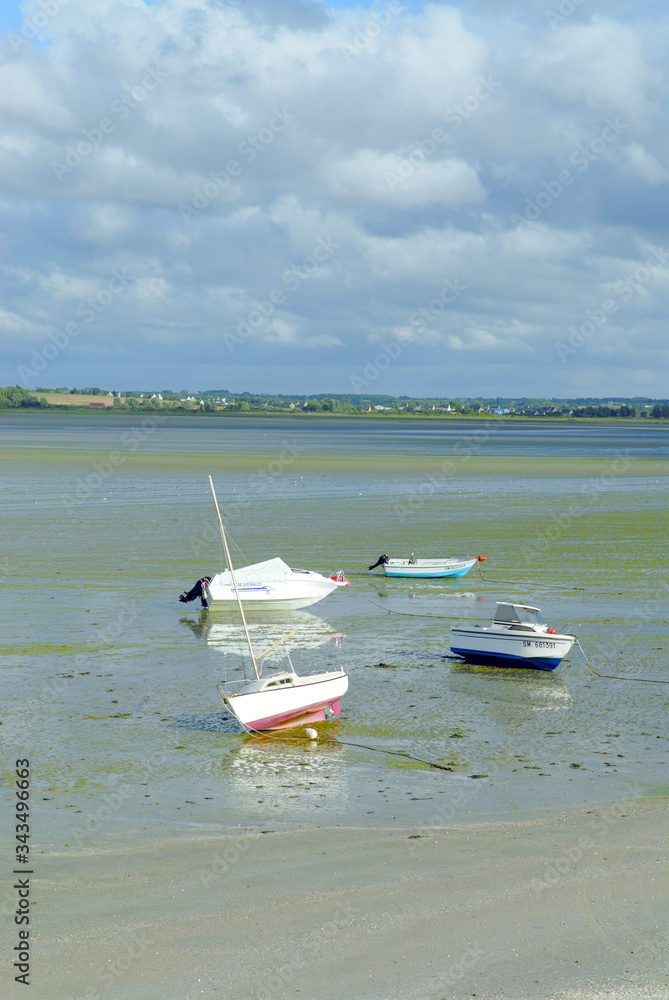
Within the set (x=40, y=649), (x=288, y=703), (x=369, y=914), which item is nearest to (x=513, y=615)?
(x=288, y=703)

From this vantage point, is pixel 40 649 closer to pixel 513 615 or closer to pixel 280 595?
pixel 280 595

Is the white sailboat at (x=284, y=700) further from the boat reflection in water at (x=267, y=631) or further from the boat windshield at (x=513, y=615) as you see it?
the boat windshield at (x=513, y=615)

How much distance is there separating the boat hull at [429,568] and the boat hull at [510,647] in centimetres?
1092

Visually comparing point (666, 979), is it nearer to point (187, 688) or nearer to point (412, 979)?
point (412, 979)

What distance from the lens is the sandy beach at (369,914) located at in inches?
445

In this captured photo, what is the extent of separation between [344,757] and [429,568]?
1842cm

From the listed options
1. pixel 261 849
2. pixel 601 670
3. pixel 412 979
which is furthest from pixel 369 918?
pixel 601 670

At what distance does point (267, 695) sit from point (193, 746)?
1729 millimetres

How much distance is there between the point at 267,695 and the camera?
2005 centimetres

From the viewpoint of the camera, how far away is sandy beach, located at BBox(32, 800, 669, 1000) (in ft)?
37.1

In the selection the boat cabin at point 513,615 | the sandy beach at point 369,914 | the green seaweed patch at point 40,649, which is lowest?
the sandy beach at point 369,914

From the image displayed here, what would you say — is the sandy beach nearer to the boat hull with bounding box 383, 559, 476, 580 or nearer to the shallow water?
the shallow water

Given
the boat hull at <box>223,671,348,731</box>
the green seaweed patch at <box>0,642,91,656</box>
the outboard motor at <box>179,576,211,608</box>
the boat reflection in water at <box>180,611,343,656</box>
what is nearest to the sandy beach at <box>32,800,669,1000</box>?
the boat hull at <box>223,671,348,731</box>

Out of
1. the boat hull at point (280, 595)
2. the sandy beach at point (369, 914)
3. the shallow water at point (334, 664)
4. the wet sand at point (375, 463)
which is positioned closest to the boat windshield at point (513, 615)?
the shallow water at point (334, 664)
